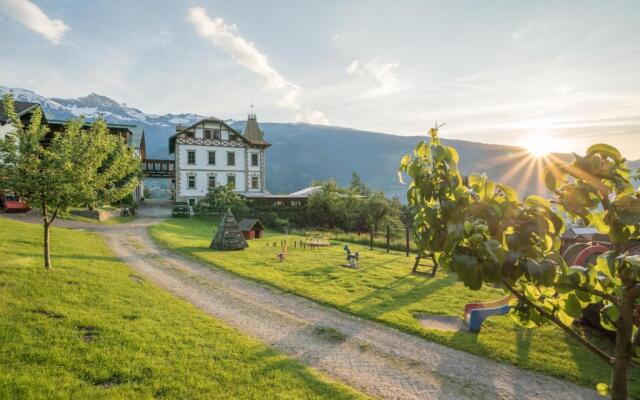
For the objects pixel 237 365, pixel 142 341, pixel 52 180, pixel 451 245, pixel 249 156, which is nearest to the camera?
pixel 451 245

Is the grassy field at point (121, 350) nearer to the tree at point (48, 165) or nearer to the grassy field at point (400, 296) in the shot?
the tree at point (48, 165)

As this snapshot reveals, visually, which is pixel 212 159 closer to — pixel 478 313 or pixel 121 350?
pixel 121 350

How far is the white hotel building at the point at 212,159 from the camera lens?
43.7 metres

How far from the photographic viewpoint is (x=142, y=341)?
7.54 metres

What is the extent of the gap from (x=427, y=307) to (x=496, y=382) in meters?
4.66

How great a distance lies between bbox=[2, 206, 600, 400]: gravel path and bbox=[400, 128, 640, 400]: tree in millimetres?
5331

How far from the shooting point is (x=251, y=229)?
28.3 meters

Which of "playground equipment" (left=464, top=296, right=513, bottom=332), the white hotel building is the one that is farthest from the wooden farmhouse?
"playground equipment" (left=464, top=296, right=513, bottom=332)

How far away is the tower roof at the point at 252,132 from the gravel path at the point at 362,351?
37369 millimetres

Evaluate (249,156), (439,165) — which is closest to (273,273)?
(439,165)

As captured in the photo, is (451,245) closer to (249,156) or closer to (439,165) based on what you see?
(439,165)

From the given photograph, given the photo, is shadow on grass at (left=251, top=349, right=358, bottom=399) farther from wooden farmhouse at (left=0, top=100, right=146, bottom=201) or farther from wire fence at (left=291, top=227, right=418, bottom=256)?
wooden farmhouse at (left=0, top=100, right=146, bottom=201)

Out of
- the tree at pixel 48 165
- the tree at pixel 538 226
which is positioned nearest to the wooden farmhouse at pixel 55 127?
the tree at pixel 48 165

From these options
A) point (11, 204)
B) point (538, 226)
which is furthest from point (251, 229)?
point (538, 226)
